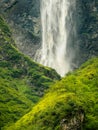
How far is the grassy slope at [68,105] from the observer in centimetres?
10250

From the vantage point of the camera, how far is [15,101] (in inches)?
6619

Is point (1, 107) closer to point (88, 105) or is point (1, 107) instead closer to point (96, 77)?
point (96, 77)

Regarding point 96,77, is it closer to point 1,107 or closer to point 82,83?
point 82,83

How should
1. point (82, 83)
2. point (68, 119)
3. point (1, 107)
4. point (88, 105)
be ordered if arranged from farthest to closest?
point (1, 107) < point (82, 83) < point (88, 105) < point (68, 119)

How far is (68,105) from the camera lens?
341 feet

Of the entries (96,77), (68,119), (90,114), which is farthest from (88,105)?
(96,77)

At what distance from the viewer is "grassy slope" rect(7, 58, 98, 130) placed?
336 ft

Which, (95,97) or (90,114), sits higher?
(95,97)

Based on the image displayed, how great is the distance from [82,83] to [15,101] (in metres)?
46.5

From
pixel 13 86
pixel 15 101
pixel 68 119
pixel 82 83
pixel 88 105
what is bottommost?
pixel 68 119

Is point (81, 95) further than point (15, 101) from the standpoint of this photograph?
No

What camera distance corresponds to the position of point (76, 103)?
104 m

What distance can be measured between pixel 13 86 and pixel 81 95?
75.8m

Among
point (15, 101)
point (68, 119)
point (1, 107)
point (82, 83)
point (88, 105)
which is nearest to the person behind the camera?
point (68, 119)
